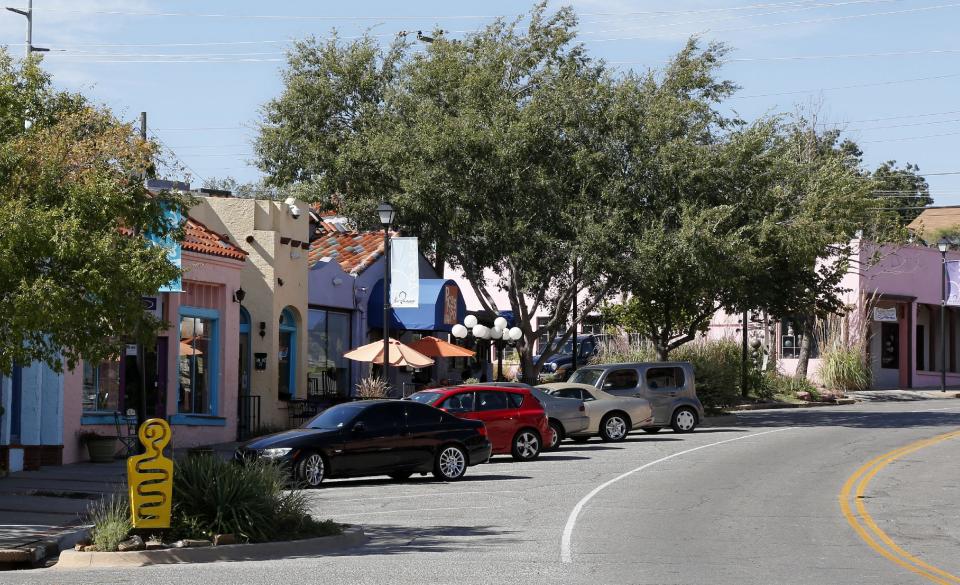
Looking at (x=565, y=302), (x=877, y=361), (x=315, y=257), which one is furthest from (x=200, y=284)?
(x=877, y=361)

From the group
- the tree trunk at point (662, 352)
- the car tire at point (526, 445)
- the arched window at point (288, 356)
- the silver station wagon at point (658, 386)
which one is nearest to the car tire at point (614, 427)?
the silver station wagon at point (658, 386)

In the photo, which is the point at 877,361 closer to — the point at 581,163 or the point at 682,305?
the point at 682,305

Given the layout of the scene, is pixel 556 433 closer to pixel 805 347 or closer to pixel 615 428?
pixel 615 428

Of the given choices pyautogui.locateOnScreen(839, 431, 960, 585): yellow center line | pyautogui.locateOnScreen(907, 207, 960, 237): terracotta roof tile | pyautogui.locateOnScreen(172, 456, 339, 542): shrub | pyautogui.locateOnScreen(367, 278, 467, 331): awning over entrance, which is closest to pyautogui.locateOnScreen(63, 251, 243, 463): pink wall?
pyautogui.locateOnScreen(367, 278, 467, 331): awning over entrance

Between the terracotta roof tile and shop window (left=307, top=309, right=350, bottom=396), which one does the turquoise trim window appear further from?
the terracotta roof tile

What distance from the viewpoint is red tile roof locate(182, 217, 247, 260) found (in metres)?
28.0

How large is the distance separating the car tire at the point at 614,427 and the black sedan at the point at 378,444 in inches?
310

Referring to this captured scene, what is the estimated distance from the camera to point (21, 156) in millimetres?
14656

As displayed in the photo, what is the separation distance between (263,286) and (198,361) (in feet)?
10.6

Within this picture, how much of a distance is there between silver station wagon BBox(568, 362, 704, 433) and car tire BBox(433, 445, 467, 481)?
924cm

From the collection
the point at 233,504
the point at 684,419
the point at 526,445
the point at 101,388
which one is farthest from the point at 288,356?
the point at 233,504

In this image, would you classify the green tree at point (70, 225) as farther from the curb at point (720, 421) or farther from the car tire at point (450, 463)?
the curb at point (720, 421)

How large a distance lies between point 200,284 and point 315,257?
876 centimetres

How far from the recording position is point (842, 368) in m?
50.4
